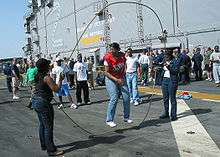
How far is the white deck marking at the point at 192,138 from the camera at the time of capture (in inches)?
265

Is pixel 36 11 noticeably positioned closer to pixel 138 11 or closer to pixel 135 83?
pixel 138 11

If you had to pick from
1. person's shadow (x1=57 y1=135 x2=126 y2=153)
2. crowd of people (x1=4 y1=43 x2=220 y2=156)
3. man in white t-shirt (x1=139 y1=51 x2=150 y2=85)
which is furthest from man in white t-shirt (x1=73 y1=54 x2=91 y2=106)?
man in white t-shirt (x1=139 y1=51 x2=150 y2=85)

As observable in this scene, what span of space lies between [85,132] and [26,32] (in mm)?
71536

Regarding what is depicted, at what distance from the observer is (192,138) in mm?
7762

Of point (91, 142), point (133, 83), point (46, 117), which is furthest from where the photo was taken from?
point (133, 83)

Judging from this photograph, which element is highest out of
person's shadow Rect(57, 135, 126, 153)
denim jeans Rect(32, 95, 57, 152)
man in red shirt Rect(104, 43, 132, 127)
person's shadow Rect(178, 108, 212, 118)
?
man in red shirt Rect(104, 43, 132, 127)

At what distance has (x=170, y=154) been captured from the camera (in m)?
6.70

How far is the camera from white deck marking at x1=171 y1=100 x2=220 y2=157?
672 centimetres

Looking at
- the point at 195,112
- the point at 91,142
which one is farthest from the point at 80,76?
the point at 91,142

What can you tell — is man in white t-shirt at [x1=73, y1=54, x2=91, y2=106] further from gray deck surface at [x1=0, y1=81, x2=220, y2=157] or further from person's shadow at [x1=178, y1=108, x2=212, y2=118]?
person's shadow at [x1=178, y1=108, x2=212, y2=118]

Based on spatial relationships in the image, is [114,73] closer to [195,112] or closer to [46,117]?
[46,117]

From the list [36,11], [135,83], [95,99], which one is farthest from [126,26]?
[36,11]

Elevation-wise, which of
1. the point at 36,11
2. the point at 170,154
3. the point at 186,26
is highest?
the point at 36,11

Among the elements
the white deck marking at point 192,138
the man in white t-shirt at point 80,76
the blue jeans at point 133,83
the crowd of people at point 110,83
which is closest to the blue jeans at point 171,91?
the crowd of people at point 110,83
